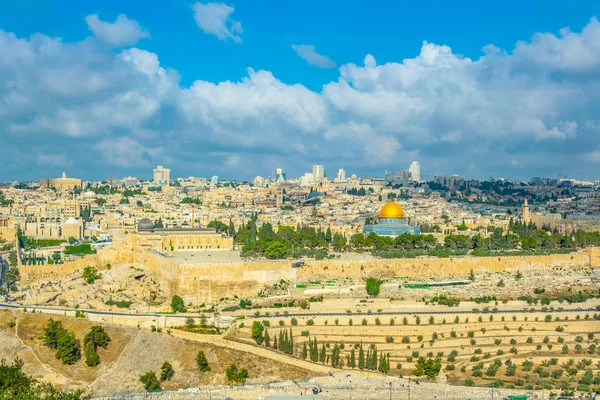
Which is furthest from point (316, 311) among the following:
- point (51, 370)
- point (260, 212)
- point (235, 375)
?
point (260, 212)

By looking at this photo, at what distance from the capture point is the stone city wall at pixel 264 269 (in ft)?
151

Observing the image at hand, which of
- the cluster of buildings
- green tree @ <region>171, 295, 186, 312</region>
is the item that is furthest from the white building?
green tree @ <region>171, 295, 186, 312</region>

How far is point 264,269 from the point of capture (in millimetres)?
47688

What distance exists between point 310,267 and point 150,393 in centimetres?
1846

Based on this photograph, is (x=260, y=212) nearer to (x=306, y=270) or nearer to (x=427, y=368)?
(x=306, y=270)

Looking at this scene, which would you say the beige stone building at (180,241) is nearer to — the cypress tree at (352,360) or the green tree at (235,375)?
the green tree at (235,375)

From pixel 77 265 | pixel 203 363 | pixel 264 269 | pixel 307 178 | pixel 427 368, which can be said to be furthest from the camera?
pixel 307 178

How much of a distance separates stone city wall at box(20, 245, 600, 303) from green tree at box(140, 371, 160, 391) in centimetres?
1189

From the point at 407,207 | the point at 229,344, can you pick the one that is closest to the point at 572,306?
the point at 229,344

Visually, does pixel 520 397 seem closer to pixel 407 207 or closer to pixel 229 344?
pixel 229 344

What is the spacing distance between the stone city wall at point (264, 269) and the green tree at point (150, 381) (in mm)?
11890

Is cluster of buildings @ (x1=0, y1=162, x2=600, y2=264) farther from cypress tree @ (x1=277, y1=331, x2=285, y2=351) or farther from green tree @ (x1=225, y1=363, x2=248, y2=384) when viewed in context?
green tree @ (x1=225, y1=363, x2=248, y2=384)

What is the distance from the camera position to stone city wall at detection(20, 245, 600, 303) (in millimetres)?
45969

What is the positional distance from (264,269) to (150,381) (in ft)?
50.5
